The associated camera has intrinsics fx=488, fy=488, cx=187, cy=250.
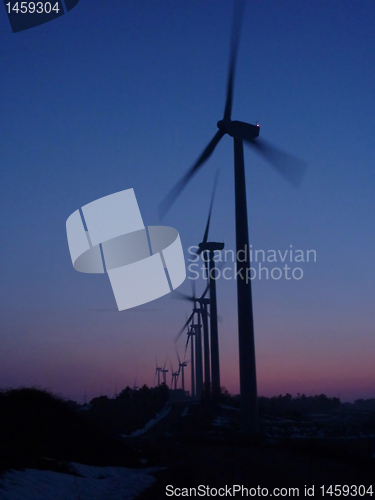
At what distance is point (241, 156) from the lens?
36406mm

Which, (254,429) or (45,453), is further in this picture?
(254,429)

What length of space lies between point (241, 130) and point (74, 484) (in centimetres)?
2856

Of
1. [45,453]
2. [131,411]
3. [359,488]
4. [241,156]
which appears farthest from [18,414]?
[131,411]

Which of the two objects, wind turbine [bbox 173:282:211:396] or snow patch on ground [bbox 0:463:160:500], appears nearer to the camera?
snow patch on ground [bbox 0:463:160:500]

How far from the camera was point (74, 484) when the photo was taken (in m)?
15.4

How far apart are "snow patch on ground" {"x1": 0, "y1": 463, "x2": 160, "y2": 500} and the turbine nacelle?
25.8 m

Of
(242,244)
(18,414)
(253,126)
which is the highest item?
(253,126)

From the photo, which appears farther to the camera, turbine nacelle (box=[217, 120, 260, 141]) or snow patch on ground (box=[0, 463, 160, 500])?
turbine nacelle (box=[217, 120, 260, 141])

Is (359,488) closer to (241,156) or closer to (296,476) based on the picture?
(296,476)

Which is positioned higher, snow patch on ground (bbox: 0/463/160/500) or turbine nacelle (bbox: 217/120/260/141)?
turbine nacelle (bbox: 217/120/260/141)

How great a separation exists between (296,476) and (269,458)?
5.41m

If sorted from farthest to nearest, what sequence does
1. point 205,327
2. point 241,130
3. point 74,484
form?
point 205,327 < point 241,130 < point 74,484

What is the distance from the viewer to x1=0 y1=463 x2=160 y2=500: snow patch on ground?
13195mm

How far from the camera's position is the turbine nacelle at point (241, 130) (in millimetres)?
37344
